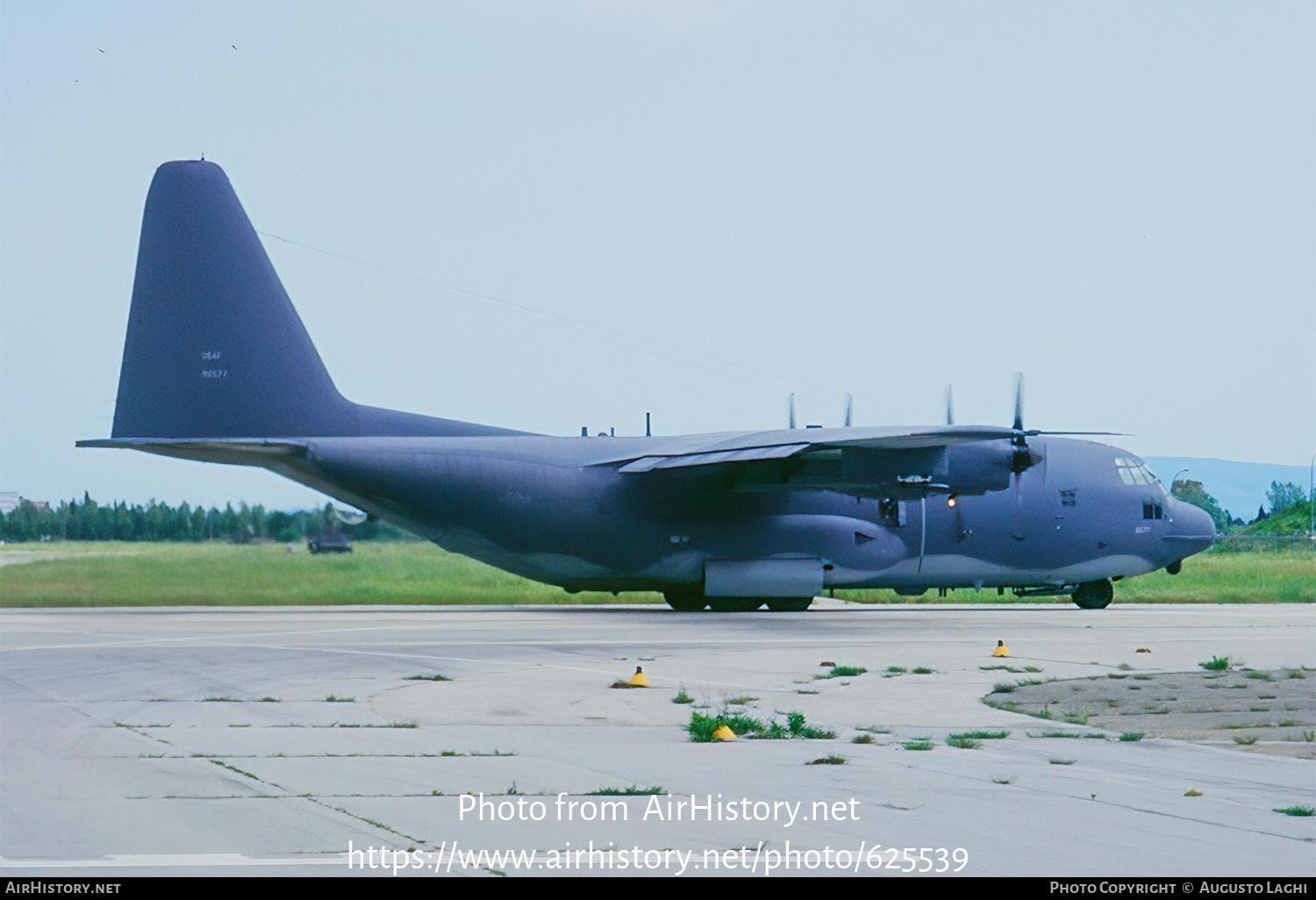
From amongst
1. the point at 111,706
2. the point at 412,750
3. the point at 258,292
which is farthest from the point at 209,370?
the point at 412,750

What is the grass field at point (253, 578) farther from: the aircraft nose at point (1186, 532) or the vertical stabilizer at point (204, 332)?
the vertical stabilizer at point (204, 332)

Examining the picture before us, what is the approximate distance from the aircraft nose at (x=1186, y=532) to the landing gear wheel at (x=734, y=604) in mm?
9822

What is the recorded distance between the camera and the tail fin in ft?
83.9

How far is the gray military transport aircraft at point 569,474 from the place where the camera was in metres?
25.2

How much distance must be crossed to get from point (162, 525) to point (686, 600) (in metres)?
12.5

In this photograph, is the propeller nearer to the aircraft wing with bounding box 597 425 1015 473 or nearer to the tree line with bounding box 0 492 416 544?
the aircraft wing with bounding box 597 425 1015 473

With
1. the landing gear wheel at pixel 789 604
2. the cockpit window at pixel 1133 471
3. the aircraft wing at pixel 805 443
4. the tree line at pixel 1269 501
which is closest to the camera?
the aircraft wing at pixel 805 443

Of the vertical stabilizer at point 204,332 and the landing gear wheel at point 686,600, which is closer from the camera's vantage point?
the vertical stabilizer at point 204,332

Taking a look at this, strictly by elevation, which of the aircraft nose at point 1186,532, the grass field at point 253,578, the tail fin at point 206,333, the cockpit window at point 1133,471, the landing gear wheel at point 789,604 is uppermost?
the tail fin at point 206,333

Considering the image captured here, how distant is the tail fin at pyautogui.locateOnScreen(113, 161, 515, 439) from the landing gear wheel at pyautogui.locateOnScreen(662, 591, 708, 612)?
8.35 metres

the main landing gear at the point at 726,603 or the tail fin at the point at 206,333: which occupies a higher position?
the tail fin at the point at 206,333

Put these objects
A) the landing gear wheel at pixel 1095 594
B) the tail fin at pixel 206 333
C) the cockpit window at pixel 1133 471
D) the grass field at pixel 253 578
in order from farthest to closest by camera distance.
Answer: the landing gear wheel at pixel 1095 594
the cockpit window at pixel 1133 471
the grass field at pixel 253 578
the tail fin at pixel 206 333

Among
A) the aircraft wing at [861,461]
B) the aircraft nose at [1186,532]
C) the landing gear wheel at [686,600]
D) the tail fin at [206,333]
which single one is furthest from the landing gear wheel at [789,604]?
the tail fin at [206,333]
